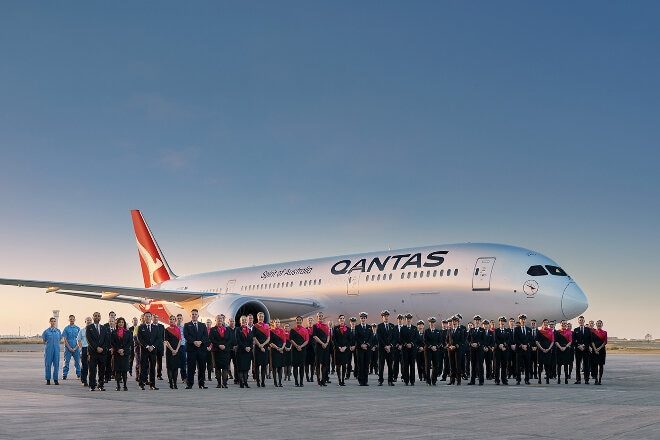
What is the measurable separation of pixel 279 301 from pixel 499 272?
366 inches

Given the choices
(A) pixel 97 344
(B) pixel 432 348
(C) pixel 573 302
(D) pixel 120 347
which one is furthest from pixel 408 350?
(A) pixel 97 344

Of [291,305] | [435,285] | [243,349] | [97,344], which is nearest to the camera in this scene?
[97,344]

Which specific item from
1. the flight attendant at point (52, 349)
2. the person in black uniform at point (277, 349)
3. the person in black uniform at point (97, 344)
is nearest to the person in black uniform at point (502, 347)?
the person in black uniform at point (277, 349)

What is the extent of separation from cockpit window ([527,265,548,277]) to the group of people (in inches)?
123

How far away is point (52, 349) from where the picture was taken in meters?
18.9

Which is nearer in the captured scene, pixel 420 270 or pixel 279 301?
pixel 420 270

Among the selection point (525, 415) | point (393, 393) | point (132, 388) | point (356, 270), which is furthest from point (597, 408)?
point (356, 270)

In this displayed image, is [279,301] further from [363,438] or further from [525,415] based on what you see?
[363,438]

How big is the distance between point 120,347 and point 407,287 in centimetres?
1090

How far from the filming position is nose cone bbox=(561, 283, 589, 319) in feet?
73.8

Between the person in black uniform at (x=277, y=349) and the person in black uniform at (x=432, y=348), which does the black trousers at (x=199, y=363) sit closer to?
the person in black uniform at (x=277, y=349)

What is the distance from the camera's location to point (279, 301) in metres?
29.5

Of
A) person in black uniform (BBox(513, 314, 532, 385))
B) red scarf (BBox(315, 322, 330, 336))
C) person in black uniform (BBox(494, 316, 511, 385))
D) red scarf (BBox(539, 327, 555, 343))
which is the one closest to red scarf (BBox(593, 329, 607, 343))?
red scarf (BBox(539, 327, 555, 343))

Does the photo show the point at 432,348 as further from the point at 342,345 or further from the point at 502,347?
the point at 342,345
